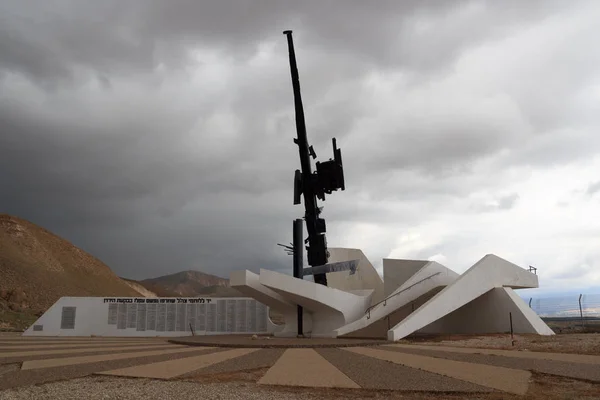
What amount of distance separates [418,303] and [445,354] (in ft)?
36.9

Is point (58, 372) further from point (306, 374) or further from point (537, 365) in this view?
point (537, 365)

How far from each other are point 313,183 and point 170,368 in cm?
1420

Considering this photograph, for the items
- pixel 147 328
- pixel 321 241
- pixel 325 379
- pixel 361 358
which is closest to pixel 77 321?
pixel 147 328

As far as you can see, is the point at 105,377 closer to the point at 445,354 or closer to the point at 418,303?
the point at 445,354

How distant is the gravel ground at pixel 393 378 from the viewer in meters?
7.12

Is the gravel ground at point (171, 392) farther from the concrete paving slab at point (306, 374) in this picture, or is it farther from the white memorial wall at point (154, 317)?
the white memorial wall at point (154, 317)

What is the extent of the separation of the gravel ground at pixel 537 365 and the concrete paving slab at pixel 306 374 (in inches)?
120

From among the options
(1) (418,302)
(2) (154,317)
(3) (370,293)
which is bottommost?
(2) (154,317)

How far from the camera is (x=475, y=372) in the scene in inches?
335

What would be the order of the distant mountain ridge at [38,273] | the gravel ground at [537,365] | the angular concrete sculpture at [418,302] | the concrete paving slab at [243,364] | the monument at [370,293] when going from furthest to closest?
the distant mountain ridge at [38,273], the monument at [370,293], the angular concrete sculpture at [418,302], the concrete paving slab at [243,364], the gravel ground at [537,365]

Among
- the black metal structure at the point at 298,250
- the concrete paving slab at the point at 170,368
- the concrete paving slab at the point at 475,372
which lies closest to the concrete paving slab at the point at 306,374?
the concrete paving slab at the point at 170,368

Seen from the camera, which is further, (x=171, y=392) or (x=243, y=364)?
(x=243, y=364)

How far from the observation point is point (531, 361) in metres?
10.2

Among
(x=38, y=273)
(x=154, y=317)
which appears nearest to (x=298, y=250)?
(x=154, y=317)
